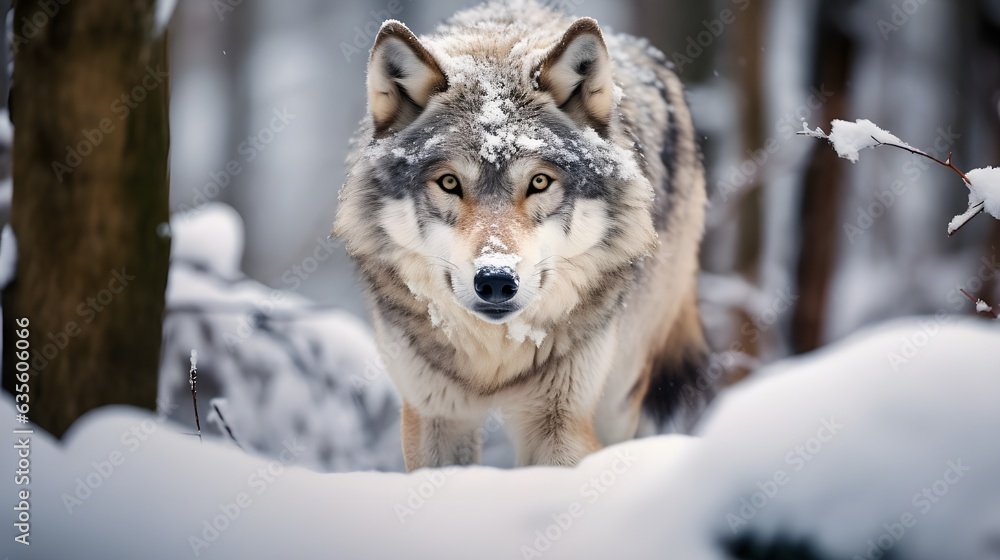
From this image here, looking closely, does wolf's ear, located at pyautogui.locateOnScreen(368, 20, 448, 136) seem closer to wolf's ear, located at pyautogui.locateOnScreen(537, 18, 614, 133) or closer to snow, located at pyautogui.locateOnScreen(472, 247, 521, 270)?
wolf's ear, located at pyautogui.locateOnScreen(537, 18, 614, 133)

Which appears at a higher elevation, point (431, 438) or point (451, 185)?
point (451, 185)

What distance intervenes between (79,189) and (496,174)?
190 centimetres

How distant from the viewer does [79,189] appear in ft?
11.0

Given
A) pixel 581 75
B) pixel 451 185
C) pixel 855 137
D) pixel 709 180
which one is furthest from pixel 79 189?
pixel 709 180

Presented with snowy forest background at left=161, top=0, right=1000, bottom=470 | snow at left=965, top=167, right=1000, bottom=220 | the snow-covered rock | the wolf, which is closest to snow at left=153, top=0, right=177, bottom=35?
the wolf

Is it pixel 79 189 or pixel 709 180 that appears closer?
pixel 79 189

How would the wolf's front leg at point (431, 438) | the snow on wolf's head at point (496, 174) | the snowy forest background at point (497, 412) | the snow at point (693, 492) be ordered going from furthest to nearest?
1. the wolf's front leg at point (431, 438)
2. the snow on wolf's head at point (496, 174)
3. the snowy forest background at point (497, 412)
4. the snow at point (693, 492)

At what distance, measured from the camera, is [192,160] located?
7.91 meters

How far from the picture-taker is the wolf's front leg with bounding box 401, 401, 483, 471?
343 cm

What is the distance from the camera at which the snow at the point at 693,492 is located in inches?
79.0

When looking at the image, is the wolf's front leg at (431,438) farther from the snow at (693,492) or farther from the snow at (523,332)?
the snow at (693,492)

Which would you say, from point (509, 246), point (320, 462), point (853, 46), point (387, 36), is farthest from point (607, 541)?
point (853, 46)

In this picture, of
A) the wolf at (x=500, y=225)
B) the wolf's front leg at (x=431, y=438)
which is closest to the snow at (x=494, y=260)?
the wolf at (x=500, y=225)

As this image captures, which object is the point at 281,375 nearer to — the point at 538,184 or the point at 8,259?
the point at 8,259
